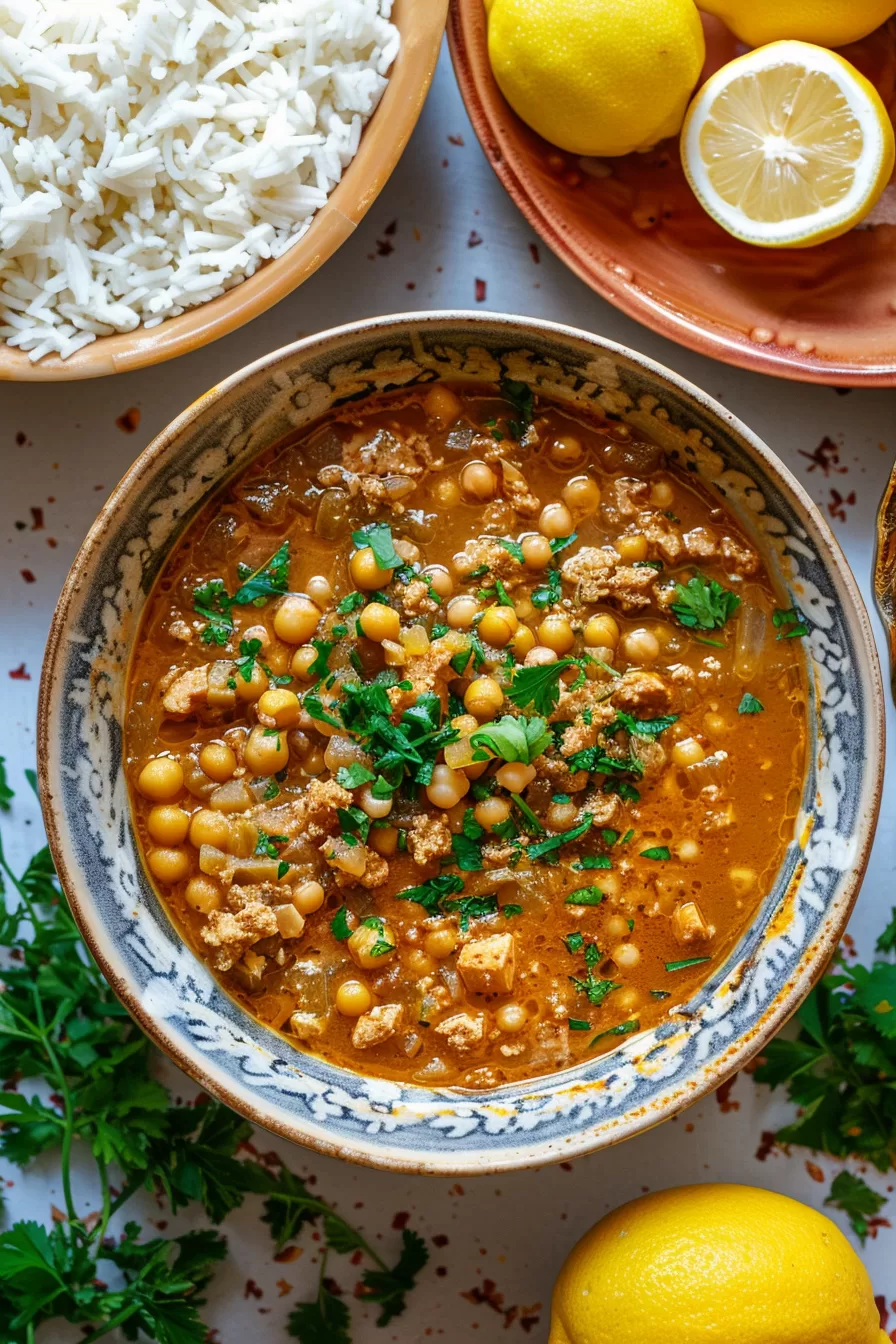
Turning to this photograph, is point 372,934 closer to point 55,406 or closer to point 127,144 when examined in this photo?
point 55,406

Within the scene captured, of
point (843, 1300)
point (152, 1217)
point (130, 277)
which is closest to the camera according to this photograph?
point (843, 1300)

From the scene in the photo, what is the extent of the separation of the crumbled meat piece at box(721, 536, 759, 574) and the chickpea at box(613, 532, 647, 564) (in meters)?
0.20

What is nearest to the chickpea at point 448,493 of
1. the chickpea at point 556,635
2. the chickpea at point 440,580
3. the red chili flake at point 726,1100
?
the chickpea at point 440,580

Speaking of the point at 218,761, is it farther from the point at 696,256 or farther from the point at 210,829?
the point at 696,256

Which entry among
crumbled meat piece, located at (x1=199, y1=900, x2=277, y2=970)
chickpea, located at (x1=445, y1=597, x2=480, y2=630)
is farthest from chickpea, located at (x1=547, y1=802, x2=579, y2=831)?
crumbled meat piece, located at (x1=199, y1=900, x2=277, y2=970)

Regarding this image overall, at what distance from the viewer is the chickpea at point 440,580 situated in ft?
8.73

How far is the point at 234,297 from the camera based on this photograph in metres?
2.64

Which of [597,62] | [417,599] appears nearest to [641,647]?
[417,599]

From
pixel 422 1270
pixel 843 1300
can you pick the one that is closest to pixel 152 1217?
pixel 422 1270

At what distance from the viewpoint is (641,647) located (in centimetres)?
267

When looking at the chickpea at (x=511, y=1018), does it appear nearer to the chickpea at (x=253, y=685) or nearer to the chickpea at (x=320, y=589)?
the chickpea at (x=253, y=685)

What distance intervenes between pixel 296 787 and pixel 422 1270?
54.8 inches

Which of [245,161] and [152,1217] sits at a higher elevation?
[245,161]

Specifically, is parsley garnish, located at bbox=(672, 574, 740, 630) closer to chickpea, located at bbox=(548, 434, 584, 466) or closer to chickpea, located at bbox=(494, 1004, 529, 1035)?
chickpea, located at bbox=(548, 434, 584, 466)
